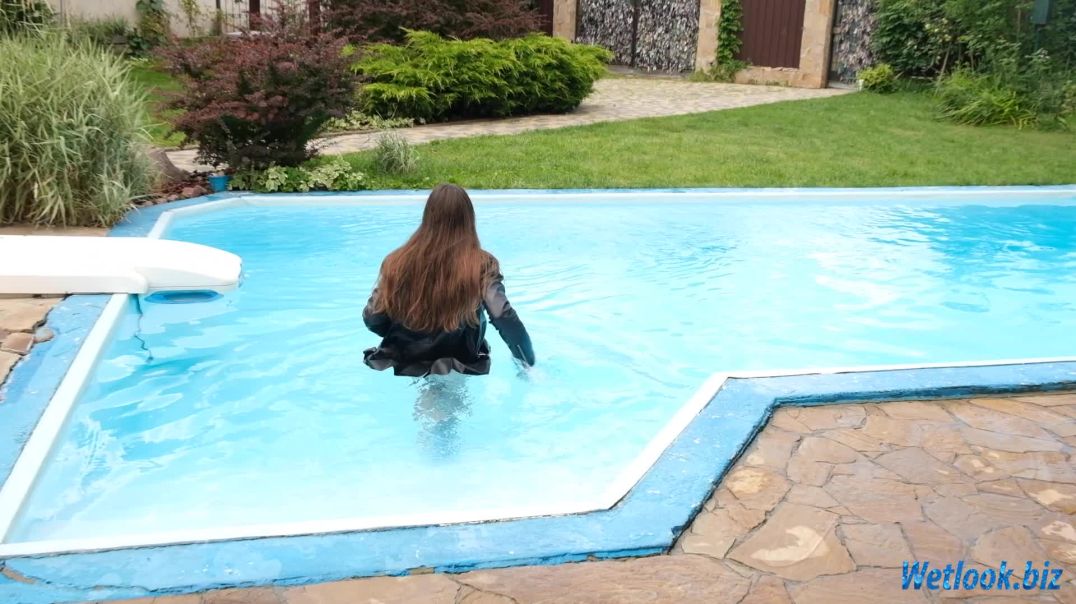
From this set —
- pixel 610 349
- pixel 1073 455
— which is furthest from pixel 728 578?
pixel 610 349

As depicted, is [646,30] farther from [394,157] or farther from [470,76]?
[394,157]

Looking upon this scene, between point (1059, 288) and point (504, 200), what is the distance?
4.93 meters

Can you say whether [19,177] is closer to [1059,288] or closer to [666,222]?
[666,222]

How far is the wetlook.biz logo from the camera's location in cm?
295

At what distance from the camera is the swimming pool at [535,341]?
422cm

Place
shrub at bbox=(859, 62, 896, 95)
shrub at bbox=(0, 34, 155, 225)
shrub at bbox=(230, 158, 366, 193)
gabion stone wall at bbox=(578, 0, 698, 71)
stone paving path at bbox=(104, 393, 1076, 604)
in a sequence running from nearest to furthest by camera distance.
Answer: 1. stone paving path at bbox=(104, 393, 1076, 604)
2. shrub at bbox=(0, 34, 155, 225)
3. shrub at bbox=(230, 158, 366, 193)
4. shrub at bbox=(859, 62, 896, 95)
5. gabion stone wall at bbox=(578, 0, 698, 71)

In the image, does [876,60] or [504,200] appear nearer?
[504,200]

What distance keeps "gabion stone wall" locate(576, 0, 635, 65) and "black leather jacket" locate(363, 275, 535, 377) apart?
2005 centimetres

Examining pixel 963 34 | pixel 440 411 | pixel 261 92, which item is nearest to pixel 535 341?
pixel 440 411

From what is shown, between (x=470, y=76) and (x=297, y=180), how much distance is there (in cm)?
515

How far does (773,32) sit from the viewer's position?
20062 millimetres

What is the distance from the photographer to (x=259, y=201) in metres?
9.04

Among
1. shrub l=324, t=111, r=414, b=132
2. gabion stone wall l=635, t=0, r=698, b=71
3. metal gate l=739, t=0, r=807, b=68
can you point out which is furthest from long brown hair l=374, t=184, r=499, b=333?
gabion stone wall l=635, t=0, r=698, b=71

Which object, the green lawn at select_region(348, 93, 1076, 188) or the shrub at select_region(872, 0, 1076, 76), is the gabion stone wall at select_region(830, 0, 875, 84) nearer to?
the shrub at select_region(872, 0, 1076, 76)
